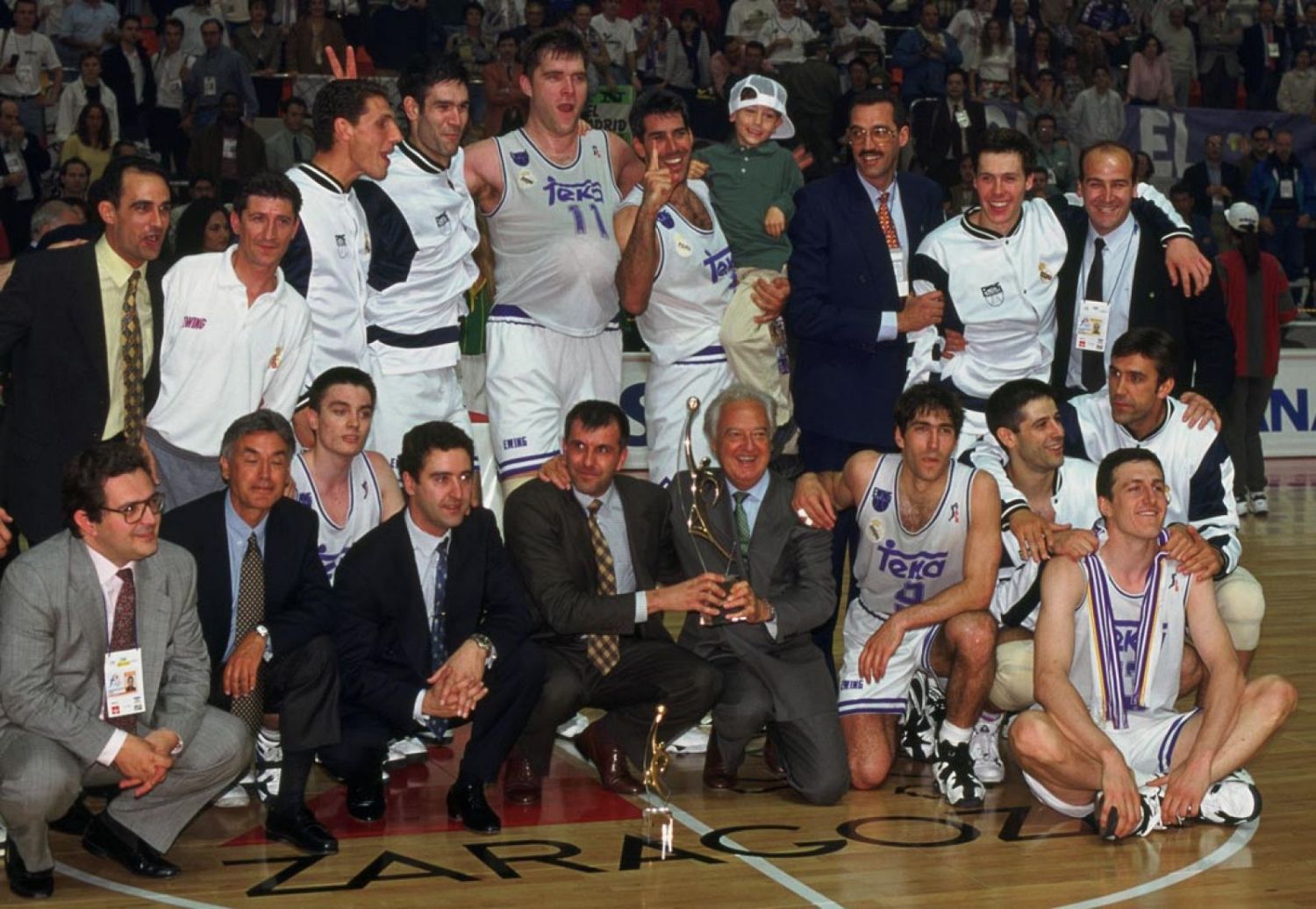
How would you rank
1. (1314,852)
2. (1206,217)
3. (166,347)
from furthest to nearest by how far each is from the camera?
(1206,217), (166,347), (1314,852)

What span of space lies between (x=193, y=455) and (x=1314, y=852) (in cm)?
402

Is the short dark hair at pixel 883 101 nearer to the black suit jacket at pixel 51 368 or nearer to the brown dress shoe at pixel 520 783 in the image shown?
the brown dress shoe at pixel 520 783

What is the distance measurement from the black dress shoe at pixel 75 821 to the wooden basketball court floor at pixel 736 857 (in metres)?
0.05

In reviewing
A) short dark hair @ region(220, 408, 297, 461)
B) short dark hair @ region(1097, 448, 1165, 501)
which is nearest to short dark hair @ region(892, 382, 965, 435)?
short dark hair @ region(1097, 448, 1165, 501)

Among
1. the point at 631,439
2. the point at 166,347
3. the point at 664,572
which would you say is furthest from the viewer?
the point at 631,439

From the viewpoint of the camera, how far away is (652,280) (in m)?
7.00

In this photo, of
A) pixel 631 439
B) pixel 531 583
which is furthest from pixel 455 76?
pixel 631 439

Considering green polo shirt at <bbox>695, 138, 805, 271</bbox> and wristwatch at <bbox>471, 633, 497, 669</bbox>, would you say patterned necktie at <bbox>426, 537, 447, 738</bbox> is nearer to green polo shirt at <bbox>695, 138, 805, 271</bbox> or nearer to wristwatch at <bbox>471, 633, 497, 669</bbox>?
wristwatch at <bbox>471, 633, 497, 669</bbox>

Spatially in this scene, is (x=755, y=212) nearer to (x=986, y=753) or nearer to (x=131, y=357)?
(x=986, y=753)

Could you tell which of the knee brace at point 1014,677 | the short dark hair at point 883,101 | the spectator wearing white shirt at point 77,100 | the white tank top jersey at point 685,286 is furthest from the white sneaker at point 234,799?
the spectator wearing white shirt at point 77,100

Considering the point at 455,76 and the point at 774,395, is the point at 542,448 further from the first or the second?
the point at 455,76

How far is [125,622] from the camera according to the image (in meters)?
5.39

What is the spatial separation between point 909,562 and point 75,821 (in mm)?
3103

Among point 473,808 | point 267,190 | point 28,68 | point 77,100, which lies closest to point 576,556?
point 473,808
